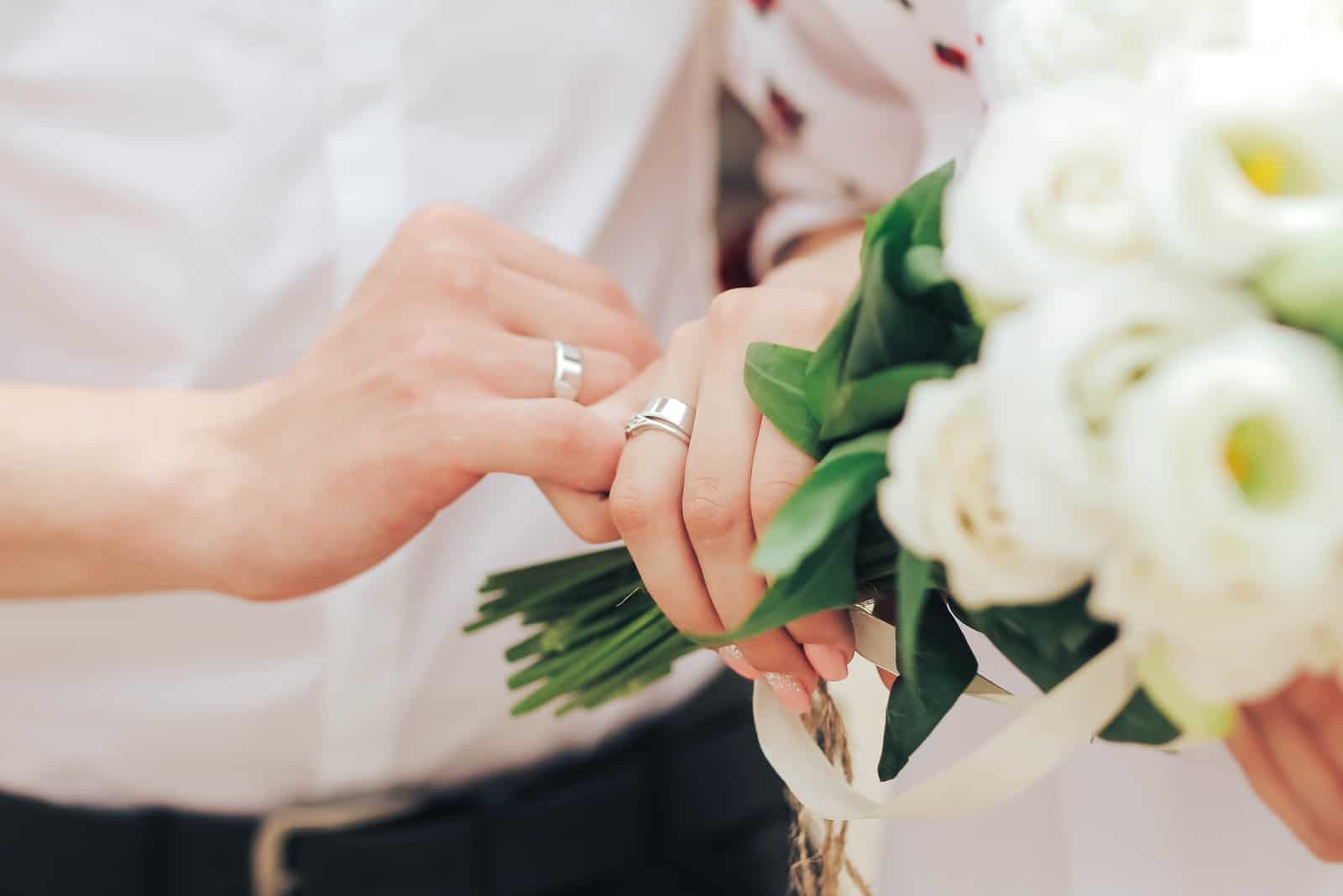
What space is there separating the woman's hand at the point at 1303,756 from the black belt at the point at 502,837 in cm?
49

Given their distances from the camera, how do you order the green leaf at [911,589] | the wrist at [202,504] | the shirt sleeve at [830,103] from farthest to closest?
the shirt sleeve at [830,103] → the wrist at [202,504] → the green leaf at [911,589]

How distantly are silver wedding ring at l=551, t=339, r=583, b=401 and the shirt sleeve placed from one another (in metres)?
0.26

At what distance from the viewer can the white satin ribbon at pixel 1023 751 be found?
29 centimetres

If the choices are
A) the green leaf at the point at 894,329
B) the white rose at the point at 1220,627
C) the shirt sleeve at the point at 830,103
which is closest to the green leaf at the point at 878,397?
the green leaf at the point at 894,329

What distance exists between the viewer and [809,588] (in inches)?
14.2

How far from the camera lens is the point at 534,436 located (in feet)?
1.57

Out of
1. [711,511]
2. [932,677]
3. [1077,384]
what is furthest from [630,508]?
[1077,384]

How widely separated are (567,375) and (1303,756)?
14.4 inches

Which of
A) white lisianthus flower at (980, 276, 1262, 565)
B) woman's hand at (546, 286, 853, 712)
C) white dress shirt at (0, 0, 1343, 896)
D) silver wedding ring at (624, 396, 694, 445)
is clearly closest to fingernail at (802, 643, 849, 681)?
woman's hand at (546, 286, 853, 712)

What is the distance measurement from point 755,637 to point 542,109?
16.7 inches

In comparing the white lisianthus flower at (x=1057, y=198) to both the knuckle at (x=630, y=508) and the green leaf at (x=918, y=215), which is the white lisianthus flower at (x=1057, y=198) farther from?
the knuckle at (x=630, y=508)

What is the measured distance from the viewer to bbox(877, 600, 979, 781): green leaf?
1.23 ft

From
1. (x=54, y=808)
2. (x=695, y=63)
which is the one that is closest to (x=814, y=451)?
(x=695, y=63)

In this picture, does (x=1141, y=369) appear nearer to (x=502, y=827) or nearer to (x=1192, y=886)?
(x=1192, y=886)
